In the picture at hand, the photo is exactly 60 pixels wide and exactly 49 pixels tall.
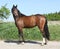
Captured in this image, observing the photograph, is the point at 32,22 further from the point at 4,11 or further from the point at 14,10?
the point at 4,11

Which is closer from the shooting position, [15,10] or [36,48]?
[36,48]

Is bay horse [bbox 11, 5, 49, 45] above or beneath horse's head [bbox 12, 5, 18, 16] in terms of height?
beneath

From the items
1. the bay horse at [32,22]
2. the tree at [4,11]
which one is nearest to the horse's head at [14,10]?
the bay horse at [32,22]

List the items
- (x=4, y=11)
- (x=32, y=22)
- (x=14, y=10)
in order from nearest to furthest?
1. (x=32, y=22)
2. (x=14, y=10)
3. (x=4, y=11)

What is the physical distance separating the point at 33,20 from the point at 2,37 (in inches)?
163

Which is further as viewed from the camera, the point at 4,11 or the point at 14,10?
the point at 4,11

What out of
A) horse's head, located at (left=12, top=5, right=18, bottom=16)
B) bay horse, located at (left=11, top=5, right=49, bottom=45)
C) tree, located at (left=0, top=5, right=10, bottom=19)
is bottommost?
tree, located at (left=0, top=5, right=10, bottom=19)

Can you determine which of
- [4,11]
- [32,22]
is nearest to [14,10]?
[32,22]

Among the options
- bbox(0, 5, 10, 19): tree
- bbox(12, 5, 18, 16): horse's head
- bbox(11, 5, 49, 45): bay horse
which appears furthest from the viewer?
bbox(0, 5, 10, 19): tree

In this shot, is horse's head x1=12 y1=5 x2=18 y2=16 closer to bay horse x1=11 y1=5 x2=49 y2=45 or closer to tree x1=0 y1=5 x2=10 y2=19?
bay horse x1=11 y1=5 x2=49 y2=45

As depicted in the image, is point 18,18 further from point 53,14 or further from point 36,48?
point 53,14

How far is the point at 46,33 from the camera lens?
12.6m

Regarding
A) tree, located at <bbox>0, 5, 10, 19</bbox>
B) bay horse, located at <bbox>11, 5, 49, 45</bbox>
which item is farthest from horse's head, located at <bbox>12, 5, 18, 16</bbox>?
tree, located at <bbox>0, 5, 10, 19</bbox>

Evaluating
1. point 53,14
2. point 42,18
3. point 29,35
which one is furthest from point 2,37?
point 53,14
